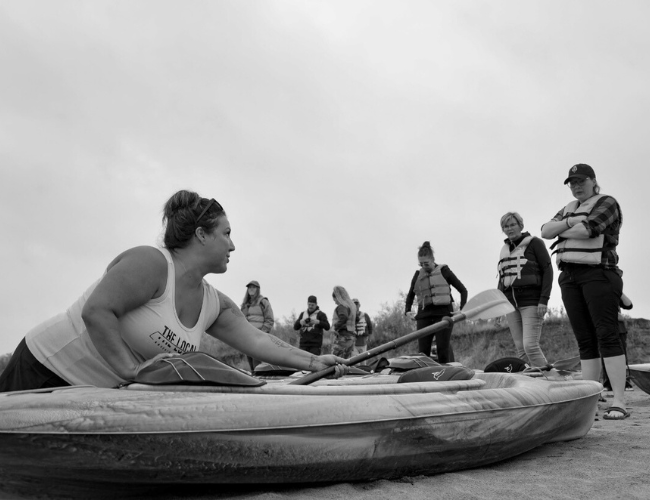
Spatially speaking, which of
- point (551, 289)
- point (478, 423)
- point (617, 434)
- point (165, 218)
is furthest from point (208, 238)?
point (551, 289)

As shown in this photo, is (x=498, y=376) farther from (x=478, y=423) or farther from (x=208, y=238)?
(x=208, y=238)

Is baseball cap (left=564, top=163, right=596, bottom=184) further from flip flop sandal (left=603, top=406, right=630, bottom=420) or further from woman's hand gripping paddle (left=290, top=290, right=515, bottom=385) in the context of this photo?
flip flop sandal (left=603, top=406, right=630, bottom=420)

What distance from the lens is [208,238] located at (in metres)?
3.06

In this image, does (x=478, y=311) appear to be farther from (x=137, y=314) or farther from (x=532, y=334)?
(x=137, y=314)

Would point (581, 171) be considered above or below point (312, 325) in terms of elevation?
above

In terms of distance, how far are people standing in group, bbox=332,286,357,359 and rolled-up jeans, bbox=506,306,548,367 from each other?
3932 mm

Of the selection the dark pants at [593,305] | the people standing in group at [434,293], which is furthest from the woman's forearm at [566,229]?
the people standing in group at [434,293]

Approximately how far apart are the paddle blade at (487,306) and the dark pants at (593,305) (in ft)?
1.45

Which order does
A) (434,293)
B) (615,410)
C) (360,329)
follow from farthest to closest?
(360,329), (434,293), (615,410)

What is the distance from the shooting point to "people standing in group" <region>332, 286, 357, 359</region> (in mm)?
10211

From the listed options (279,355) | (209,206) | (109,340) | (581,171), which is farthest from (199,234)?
(581,171)

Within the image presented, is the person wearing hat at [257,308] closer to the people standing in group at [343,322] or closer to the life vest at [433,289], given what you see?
the people standing in group at [343,322]

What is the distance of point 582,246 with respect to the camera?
4.64m

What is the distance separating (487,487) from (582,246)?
2478 mm
